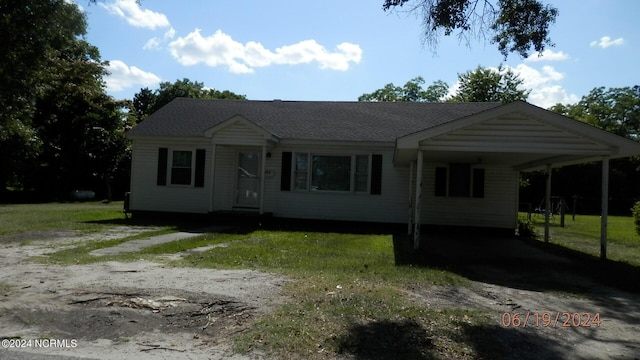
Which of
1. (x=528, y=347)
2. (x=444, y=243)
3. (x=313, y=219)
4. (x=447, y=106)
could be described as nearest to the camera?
(x=528, y=347)

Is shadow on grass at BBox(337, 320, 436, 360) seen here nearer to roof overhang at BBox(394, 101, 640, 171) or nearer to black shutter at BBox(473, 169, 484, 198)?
roof overhang at BBox(394, 101, 640, 171)

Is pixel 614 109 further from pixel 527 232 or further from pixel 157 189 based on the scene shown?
pixel 157 189

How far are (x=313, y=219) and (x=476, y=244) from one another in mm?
5695

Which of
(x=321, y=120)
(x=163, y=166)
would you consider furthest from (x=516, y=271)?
(x=163, y=166)

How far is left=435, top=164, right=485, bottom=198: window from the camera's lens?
600 inches

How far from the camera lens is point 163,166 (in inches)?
674

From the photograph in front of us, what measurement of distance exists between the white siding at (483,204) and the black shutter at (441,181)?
133 millimetres

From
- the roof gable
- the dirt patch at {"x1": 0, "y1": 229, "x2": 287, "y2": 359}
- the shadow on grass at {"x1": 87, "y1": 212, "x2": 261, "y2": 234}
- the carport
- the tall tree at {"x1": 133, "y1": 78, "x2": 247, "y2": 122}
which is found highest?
the tall tree at {"x1": 133, "y1": 78, "x2": 247, "y2": 122}

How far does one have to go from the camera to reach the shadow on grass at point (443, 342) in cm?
426

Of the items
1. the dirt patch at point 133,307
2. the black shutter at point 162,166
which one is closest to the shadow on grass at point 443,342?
the dirt patch at point 133,307

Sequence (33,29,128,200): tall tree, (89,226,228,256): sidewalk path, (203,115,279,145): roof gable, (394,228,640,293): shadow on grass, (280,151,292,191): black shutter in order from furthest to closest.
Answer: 1. (33,29,128,200): tall tree
2. (280,151,292,191): black shutter
3. (203,115,279,145): roof gable
4. (89,226,228,256): sidewalk path
5. (394,228,640,293): shadow on grass

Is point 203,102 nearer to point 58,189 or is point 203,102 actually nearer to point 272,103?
point 272,103

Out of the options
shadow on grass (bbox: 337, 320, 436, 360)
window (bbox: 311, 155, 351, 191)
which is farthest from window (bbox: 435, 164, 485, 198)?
shadow on grass (bbox: 337, 320, 436, 360)

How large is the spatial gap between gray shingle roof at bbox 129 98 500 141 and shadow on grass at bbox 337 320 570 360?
11486 mm
